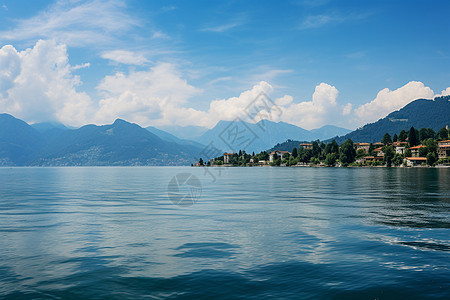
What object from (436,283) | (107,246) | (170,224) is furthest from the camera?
(170,224)

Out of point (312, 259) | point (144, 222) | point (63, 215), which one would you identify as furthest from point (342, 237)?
point (63, 215)

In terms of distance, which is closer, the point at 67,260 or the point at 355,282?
the point at 355,282

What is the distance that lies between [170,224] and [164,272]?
12.8 m

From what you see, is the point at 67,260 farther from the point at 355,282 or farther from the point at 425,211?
the point at 425,211

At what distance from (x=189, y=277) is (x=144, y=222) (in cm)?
1520

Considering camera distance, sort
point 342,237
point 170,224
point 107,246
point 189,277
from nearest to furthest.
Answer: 1. point 189,277
2. point 107,246
3. point 342,237
4. point 170,224

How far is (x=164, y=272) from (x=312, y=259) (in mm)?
7420

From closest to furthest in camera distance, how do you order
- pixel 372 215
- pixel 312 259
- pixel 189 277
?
pixel 189 277, pixel 312 259, pixel 372 215

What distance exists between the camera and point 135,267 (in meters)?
17.1

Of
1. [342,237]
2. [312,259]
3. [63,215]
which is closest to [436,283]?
[312,259]

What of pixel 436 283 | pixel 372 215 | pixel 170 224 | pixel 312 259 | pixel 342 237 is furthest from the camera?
pixel 372 215

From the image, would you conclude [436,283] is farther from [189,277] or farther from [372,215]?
[372,215]

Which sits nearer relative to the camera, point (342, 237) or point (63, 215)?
point (342, 237)

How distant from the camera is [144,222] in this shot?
98.2 ft
